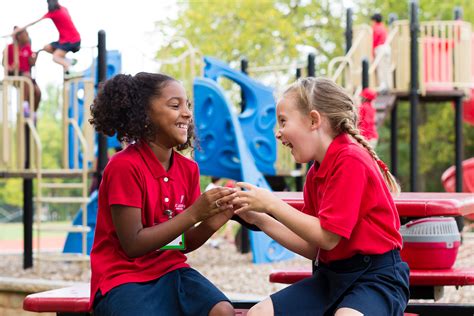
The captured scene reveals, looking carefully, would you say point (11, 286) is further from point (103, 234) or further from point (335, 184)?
point (335, 184)

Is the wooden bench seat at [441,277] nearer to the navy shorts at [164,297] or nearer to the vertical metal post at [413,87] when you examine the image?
the navy shorts at [164,297]

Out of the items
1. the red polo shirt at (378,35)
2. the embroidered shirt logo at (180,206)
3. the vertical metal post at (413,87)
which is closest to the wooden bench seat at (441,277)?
the embroidered shirt logo at (180,206)

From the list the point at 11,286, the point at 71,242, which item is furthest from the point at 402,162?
the point at 11,286

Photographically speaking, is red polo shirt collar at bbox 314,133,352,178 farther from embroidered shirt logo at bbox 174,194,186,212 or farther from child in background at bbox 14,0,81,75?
child in background at bbox 14,0,81,75

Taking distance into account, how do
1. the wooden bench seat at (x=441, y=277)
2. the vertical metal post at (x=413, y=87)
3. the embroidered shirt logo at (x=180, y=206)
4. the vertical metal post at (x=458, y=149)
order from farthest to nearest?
the vertical metal post at (x=458, y=149), the vertical metal post at (x=413, y=87), the wooden bench seat at (x=441, y=277), the embroidered shirt logo at (x=180, y=206)

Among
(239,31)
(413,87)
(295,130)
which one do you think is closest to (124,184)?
(295,130)

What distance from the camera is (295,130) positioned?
2.97 metres

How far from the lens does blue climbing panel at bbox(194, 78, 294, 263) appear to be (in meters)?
10.0

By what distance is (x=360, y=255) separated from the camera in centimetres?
294

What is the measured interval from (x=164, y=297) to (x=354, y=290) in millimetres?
654

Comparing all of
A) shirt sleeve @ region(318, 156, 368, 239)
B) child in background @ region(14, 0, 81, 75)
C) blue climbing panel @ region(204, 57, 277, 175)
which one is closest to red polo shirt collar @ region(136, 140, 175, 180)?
shirt sleeve @ region(318, 156, 368, 239)

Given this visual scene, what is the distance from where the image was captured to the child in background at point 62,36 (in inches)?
368

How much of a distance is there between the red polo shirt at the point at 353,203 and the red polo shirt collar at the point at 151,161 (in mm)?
529

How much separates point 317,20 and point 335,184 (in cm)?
2473
